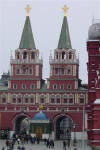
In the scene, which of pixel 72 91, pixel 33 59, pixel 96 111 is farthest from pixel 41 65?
pixel 96 111

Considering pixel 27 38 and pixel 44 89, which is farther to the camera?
pixel 27 38

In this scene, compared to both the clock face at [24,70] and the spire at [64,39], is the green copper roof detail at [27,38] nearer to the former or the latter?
the clock face at [24,70]

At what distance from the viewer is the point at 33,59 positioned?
9725 centimetres

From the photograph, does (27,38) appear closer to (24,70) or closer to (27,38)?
(27,38)

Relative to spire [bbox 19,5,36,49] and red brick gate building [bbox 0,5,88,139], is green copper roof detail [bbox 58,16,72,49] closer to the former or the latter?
red brick gate building [bbox 0,5,88,139]

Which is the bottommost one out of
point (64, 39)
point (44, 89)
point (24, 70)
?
point (44, 89)

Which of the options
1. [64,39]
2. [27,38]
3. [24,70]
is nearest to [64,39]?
[64,39]

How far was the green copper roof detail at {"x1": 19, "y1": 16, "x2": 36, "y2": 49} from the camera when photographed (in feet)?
321

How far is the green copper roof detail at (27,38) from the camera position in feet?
321

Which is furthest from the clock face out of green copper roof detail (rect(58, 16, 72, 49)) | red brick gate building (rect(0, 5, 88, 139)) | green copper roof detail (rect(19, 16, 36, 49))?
green copper roof detail (rect(58, 16, 72, 49))

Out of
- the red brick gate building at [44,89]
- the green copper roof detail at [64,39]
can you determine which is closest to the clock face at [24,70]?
the red brick gate building at [44,89]

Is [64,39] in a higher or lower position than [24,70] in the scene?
higher

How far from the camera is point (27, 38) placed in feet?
321

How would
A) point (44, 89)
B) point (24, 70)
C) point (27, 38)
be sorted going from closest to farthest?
point (44, 89), point (24, 70), point (27, 38)
